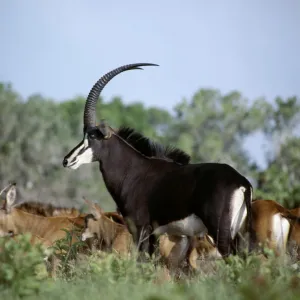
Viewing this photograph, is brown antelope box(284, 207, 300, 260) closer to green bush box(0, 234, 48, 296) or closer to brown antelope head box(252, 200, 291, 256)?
brown antelope head box(252, 200, 291, 256)

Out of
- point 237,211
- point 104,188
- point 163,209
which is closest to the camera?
point 237,211

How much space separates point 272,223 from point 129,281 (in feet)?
14.8

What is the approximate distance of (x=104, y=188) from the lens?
5138cm

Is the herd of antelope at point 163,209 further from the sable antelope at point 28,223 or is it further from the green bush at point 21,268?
the green bush at point 21,268

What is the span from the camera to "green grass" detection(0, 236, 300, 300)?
210 inches

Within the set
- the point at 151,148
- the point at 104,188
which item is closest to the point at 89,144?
the point at 151,148

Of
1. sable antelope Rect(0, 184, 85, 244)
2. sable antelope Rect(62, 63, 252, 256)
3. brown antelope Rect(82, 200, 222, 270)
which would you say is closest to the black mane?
sable antelope Rect(62, 63, 252, 256)

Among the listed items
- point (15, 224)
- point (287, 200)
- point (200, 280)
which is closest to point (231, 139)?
point (287, 200)

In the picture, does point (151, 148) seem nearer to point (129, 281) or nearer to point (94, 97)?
point (94, 97)

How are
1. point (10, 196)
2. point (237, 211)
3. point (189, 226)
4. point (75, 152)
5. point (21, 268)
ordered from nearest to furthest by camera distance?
point (21, 268), point (237, 211), point (189, 226), point (75, 152), point (10, 196)

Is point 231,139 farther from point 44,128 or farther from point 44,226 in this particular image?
point 44,226

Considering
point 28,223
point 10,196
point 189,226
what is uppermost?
point 189,226

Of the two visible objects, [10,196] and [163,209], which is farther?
[10,196]

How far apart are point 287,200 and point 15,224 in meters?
9.03
